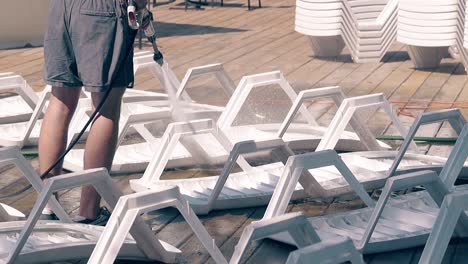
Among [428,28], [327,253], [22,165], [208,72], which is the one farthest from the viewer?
[428,28]

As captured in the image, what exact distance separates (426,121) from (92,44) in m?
1.61

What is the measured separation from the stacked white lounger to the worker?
5347 millimetres

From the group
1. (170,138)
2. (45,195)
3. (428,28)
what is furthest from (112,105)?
(428,28)

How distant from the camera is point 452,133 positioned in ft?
23.3

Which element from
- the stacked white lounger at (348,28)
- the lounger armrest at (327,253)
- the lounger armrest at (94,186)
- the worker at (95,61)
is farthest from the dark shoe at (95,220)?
the stacked white lounger at (348,28)

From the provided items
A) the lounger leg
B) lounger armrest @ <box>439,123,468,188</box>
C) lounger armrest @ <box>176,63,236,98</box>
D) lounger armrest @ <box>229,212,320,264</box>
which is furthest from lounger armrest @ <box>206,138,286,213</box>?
lounger armrest @ <box>176,63,236,98</box>

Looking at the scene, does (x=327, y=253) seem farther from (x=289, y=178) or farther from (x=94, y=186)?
(x=94, y=186)

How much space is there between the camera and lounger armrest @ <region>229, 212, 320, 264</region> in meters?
3.70

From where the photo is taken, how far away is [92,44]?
5277 millimetres

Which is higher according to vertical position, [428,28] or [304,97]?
[304,97]

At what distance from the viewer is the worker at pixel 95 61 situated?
5.23m

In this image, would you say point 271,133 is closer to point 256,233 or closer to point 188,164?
point 188,164

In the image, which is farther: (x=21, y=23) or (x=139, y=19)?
(x=21, y=23)

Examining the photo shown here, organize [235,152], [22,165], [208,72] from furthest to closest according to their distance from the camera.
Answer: [208,72] < [235,152] < [22,165]
